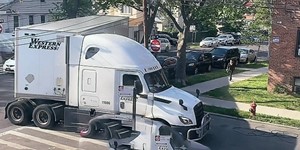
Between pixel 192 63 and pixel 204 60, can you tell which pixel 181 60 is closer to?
pixel 192 63

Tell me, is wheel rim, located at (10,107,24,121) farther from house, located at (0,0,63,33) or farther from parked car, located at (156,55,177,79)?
house, located at (0,0,63,33)

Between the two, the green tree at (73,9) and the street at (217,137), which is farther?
the green tree at (73,9)

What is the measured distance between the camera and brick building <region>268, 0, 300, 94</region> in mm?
23500

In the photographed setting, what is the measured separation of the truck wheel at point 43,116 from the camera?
16609 millimetres

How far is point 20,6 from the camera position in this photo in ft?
167

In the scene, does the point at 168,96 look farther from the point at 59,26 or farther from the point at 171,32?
the point at 171,32

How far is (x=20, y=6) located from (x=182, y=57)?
29.5 metres

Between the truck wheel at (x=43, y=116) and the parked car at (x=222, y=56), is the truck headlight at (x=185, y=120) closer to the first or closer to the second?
the truck wheel at (x=43, y=116)

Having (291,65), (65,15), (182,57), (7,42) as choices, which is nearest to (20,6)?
(65,15)

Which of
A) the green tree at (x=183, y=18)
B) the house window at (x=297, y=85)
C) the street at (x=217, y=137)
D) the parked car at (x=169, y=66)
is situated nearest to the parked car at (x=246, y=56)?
the parked car at (x=169, y=66)

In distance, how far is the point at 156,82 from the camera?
15953 millimetres

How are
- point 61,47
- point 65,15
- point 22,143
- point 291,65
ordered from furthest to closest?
point 65,15 → point 291,65 → point 61,47 → point 22,143

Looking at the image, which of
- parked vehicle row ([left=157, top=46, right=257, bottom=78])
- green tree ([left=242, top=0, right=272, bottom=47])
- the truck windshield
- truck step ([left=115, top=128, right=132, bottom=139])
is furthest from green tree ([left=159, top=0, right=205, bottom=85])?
truck step ([left=115, top=128, right=132, bottom=139])

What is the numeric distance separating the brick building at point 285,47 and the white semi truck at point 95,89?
958 cm
